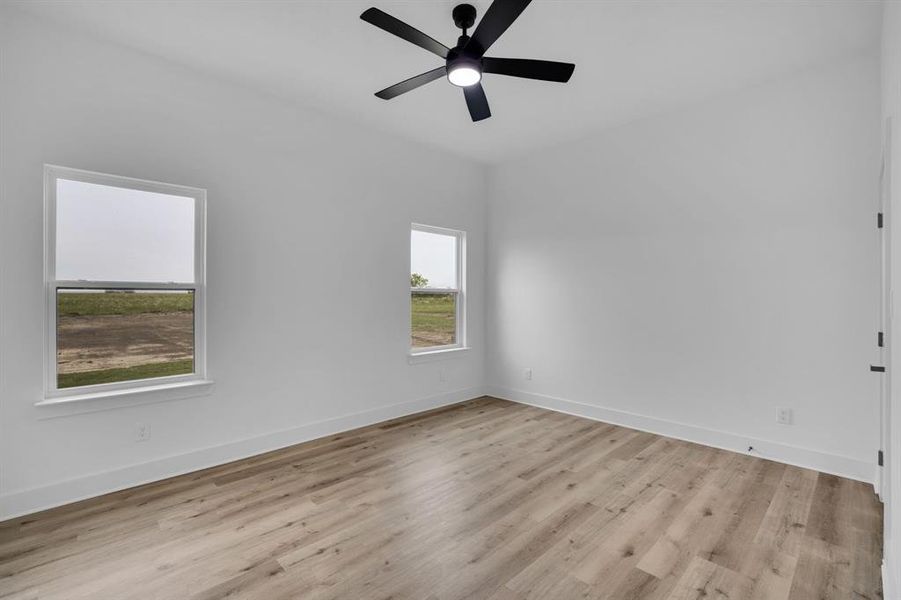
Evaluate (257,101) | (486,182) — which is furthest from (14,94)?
(486,182)

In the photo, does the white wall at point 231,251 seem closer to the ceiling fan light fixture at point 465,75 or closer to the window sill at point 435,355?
the window sill at point 435,355

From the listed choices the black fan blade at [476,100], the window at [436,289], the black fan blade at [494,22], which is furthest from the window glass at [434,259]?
the black fan blade at [494,22]

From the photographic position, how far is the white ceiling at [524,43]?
250cm

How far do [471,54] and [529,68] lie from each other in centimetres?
35


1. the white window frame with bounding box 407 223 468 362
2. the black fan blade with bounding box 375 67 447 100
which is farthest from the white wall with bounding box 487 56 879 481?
the black fan blade with bounding box 375 67 447 100

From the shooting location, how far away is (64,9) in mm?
2525

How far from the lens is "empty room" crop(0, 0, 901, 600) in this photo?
2.19 meters

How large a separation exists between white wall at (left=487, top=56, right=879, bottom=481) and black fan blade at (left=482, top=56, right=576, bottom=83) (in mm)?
2045

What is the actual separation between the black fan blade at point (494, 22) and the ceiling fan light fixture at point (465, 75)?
91 millimetres

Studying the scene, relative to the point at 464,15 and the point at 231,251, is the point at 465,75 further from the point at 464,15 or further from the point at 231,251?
the point at 231,251

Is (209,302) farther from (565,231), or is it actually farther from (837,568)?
(837,568)

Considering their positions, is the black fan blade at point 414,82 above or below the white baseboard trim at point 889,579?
above

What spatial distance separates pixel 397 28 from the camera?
2143 millimetres

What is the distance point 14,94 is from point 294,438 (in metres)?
2.95
